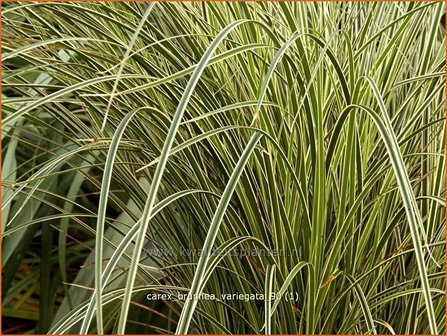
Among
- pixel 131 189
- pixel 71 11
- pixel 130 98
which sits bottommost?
pixel 131 189

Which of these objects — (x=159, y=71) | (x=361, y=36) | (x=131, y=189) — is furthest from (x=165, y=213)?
(x=361, y=36)

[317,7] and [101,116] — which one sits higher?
[317,7]

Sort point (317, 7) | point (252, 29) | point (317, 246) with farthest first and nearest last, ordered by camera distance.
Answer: point (317, 7)
point (252, 29)
point (317, 246)

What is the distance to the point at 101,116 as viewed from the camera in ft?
2.77

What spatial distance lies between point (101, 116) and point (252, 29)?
0.69 ft

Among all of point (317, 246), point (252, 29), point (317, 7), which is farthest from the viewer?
point (317, 7)

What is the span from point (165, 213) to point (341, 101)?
25cm

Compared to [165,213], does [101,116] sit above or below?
above

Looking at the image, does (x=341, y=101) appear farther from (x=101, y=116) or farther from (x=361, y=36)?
(x=101, y=116)

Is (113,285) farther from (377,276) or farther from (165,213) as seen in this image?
(377,276)

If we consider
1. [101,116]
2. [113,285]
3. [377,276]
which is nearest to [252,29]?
[101,116]

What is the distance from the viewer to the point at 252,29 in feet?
2.70

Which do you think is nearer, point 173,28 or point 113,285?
point 173,28

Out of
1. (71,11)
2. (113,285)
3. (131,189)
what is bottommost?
(113,285)
